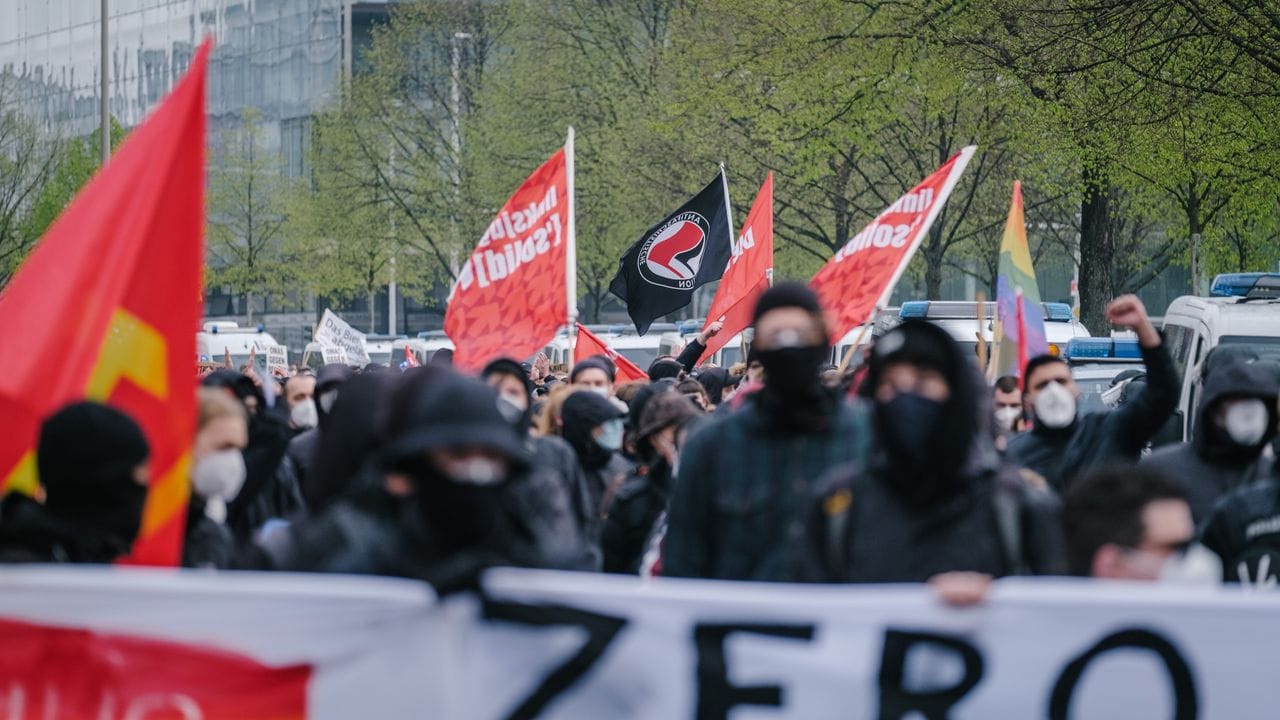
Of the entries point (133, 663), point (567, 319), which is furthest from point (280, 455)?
point (567, 319)

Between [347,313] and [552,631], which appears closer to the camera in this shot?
[552,631]

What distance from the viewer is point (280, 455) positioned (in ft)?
23.6

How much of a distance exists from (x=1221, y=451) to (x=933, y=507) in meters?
2.58

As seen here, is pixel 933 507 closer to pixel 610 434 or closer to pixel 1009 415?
pixel 610 434

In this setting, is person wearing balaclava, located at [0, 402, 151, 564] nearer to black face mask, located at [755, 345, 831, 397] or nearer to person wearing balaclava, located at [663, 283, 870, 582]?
person wearing balaclava, located at [663, 283, 870, 582]

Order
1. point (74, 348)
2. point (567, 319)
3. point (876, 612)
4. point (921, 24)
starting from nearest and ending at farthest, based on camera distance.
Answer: point (876, 612) → point (74, 348) → point (567, 319) → point (921, 24)

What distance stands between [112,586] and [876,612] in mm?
1677

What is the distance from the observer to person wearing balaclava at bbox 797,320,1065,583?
14.0 ft

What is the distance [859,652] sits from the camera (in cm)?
432

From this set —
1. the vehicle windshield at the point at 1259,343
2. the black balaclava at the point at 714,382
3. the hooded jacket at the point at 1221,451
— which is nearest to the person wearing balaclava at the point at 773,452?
the hooded jacket at the point at 1221,451

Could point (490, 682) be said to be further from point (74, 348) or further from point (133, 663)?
point (74, 348)

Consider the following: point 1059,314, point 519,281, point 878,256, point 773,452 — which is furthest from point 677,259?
point 773,452

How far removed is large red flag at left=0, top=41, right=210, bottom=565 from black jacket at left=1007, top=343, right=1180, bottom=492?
10.8ft

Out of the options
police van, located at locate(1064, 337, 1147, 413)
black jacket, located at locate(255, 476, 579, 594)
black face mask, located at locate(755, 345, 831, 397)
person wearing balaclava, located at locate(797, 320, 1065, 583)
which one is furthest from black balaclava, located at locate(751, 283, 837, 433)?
police van, located at locate(1064, 337, 1147, 413)
